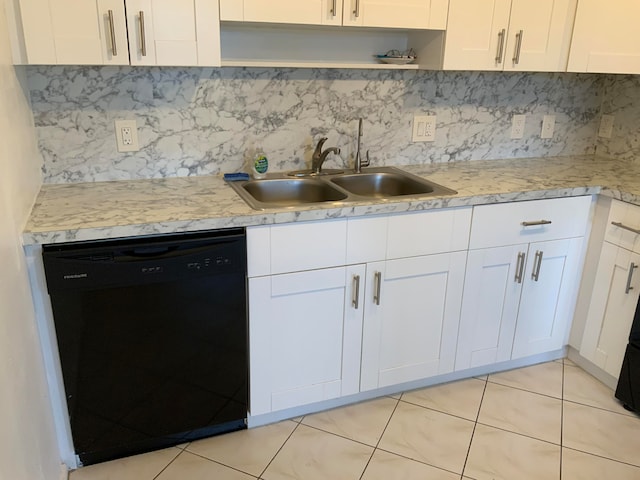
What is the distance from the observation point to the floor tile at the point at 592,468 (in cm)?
198

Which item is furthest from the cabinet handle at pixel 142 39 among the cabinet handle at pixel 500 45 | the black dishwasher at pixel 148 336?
the cabinet handle at pixel 500 45

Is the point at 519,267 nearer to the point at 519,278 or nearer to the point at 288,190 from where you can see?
the point at 519,278

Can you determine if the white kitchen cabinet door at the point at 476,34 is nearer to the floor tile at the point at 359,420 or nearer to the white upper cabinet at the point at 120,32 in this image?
the white upper cabinet at the point at 120,32

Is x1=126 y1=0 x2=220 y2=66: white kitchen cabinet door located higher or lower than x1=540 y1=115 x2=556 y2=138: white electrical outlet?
higher

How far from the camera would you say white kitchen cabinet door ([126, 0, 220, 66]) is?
1779mm

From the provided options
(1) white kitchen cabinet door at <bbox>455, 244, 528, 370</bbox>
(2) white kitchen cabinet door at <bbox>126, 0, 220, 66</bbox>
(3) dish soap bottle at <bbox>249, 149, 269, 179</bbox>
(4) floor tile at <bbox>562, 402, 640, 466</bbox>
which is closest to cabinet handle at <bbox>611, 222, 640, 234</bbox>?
(1) white kitchen cabinet door at <bbox>455, 244, 528, 370</bbox>

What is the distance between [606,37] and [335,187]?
4.68 ft

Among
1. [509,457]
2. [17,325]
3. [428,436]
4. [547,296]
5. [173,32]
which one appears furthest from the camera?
[547,296]

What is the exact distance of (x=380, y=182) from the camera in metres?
2.52

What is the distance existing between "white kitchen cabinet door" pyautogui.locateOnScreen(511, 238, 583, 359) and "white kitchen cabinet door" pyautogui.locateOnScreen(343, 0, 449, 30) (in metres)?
1.06

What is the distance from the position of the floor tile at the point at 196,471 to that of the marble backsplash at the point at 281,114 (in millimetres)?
1158

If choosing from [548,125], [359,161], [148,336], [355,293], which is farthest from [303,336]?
[548,125]

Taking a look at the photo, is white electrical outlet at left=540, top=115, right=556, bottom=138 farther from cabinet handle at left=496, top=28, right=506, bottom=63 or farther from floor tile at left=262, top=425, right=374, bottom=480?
floor tile at left=262, top=425, right=374, bottom=480

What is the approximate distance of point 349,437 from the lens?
84.5 inches
